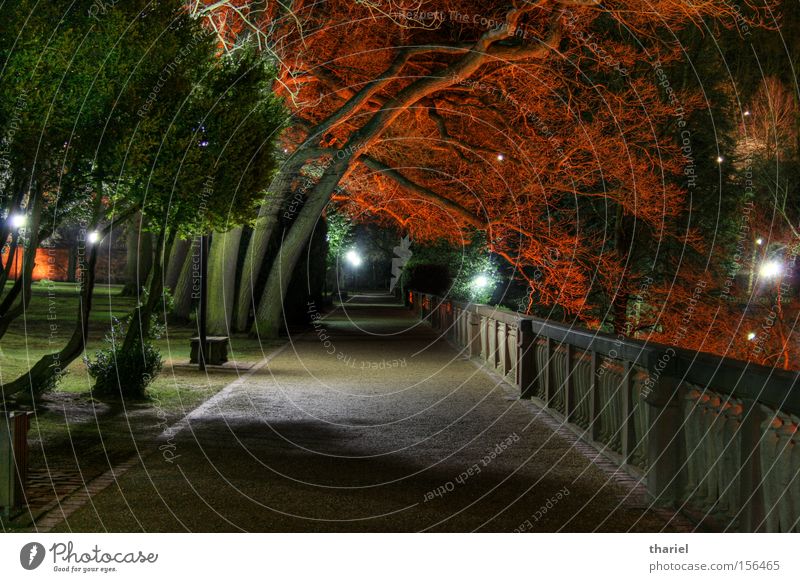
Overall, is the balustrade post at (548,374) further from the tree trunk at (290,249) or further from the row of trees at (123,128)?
the tree trunk at (290,249)

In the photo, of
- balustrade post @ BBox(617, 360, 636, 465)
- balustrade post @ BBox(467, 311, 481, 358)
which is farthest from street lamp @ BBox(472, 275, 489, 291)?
balustrade post @ BBox(617, 360, 636, 465)

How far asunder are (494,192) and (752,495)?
21282 mm

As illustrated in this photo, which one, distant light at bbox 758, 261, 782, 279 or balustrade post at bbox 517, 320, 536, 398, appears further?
distant light at bbox 758, 261, 782, 279

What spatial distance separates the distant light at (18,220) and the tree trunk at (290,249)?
13.8 m

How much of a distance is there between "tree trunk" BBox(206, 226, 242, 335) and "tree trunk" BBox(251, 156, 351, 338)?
3.32 feet

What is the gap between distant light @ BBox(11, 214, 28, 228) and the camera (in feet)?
38.2

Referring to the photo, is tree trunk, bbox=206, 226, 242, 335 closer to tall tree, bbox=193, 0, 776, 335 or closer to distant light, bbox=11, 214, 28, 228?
tall tree, bbox=193, 0, 776, 335

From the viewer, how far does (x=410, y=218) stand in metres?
31.7

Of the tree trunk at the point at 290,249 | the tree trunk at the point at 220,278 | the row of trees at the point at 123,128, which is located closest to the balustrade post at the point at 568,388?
the row of trees at the point at 123,128

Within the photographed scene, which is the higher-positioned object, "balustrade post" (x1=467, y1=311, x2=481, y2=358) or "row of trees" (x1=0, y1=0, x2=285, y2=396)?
"row of trees" (x1=0, y1=0, x2=285, y2=396)

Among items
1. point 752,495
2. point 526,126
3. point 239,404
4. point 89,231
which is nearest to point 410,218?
point 526,126

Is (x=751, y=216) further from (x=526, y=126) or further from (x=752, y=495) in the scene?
(x=752, y=495)

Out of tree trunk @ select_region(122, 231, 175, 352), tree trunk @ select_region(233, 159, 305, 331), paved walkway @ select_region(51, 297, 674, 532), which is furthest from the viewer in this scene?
tree trunk @ select_region(233, 159, 305, 331)

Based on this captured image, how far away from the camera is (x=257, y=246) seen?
29078mm
